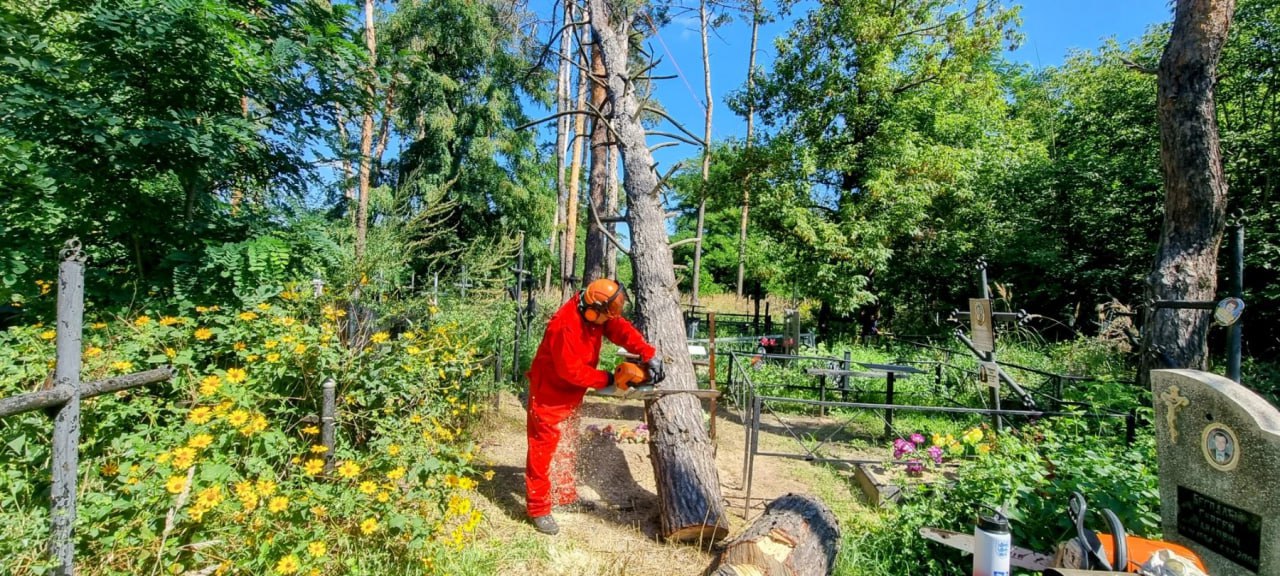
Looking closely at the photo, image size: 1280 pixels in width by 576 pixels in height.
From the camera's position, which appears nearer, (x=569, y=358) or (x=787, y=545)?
(x=787, y=545)

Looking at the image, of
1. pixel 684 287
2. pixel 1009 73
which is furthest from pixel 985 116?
pixel 684 287

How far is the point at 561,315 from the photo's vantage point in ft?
12.1

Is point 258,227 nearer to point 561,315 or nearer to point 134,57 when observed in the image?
point 134,57

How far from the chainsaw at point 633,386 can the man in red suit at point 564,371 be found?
0.06 m

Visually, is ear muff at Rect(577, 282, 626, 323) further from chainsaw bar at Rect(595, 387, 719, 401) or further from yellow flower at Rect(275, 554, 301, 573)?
yellow flower at Rect(275, 554, 301, 573)

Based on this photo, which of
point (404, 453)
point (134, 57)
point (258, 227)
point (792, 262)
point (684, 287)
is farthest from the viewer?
point (684, 287)

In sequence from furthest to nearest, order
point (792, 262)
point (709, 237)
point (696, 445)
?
point (709, 237) < point (792, 262) < point (696, 445)

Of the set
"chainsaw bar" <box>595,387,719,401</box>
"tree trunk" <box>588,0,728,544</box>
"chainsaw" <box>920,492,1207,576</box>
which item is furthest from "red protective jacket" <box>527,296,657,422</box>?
"chainsaw" <box>920,492,1207,576</box>

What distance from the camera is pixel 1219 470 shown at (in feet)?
7.77

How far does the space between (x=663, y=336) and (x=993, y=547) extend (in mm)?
2541

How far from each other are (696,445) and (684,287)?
88.9 feet

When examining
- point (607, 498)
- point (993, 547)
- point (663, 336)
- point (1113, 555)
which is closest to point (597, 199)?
point (663, 336)

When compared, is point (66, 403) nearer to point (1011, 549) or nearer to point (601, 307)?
point (601, 307)

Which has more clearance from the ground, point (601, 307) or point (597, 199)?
point (597, 199)
